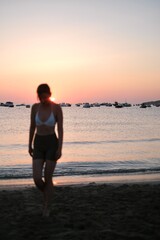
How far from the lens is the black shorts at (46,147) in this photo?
587 cm

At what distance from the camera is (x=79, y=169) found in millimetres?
15312

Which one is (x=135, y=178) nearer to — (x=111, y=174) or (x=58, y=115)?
(x=111, y=174)

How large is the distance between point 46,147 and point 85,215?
1346 millimetres

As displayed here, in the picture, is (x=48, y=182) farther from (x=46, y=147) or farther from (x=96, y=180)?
(x=96, y=180)

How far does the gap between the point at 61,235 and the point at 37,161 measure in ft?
3.84

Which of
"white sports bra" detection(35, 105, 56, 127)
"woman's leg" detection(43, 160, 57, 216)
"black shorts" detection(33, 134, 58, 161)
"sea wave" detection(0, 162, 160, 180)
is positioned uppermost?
"white sports bra" detection(35, 105, 56, 127)

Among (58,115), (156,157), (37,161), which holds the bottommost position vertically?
(156,157)

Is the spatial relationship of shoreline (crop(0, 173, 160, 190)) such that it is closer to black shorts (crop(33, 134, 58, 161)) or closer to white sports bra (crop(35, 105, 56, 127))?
black shorts (crop(33, 134, 58, 161))

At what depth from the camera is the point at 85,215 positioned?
636cm

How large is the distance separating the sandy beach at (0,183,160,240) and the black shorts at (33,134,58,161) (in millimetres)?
978

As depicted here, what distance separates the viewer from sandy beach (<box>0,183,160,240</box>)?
5.31 meters

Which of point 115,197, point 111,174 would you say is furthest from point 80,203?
point 111,174

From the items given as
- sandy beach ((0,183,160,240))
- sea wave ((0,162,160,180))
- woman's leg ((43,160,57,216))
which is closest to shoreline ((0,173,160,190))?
sea wave ((0,162,160,180))

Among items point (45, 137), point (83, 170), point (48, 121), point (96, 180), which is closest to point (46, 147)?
point (45, 137)
